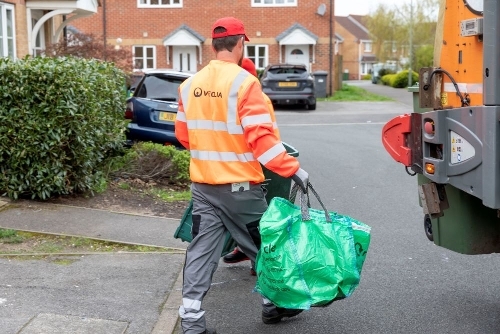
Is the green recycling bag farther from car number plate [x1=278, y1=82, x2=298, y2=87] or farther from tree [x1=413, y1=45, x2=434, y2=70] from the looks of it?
tree [x1=413, y1=45, x2=434, y2=70]

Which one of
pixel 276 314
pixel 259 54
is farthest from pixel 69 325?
pixel 259 54

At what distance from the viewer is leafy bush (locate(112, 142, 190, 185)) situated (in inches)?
394

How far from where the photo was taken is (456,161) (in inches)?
161

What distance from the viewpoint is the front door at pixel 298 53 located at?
35219 millimetres

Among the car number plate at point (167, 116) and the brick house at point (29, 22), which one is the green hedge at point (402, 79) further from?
the car number plate at point (167, 116)

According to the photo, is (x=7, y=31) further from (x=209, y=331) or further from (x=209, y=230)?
(x=209, y=331)

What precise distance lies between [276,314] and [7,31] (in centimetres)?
1364

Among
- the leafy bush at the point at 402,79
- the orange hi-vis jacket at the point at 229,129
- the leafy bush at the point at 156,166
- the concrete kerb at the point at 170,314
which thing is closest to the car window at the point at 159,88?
the leafy bush at the point at 156,166

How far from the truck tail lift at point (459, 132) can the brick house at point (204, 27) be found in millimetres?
30128

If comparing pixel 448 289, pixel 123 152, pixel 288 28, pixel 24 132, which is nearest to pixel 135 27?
pixel 288 28

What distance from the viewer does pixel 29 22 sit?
1839cm

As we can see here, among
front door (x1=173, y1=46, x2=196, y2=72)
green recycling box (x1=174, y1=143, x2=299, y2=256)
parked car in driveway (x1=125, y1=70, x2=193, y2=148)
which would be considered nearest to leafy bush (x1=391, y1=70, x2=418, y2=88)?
front door (x1=173, y1=46, x2=196, y2=72)

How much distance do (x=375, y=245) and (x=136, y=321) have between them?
3.02 metres

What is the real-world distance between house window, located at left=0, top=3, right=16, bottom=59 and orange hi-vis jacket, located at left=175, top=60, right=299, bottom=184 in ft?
40.8
